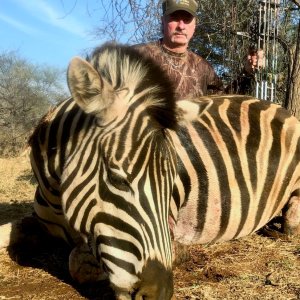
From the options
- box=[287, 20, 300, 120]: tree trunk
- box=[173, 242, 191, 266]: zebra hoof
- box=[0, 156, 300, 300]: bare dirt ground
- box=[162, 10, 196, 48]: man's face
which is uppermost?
box=[162, 10, 196, 48]: man's face

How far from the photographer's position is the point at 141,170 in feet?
6.72

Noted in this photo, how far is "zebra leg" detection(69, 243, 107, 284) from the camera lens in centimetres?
261

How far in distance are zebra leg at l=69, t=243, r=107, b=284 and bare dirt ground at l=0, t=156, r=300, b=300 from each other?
6 centimetres

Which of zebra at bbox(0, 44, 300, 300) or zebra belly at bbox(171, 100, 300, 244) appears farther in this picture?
zebra belly at bbox(171, 100, 300, 244)

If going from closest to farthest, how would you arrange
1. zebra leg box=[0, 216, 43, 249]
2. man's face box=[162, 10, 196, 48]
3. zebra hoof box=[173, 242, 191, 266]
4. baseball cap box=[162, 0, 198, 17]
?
zebra hoof box=[173, 242, 191, 266]
zebra leg box=[0, 216, 43, 249]
baseball cap box=[162, 0, 198, 17]
man's face box=[162, 10, 196, 48]

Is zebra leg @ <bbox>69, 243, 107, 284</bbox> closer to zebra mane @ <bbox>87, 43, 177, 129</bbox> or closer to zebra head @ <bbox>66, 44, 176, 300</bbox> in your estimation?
zebra head @ <bbox>66, 44, 176, 300</bbox>

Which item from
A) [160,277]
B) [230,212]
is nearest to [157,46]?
[230,212]

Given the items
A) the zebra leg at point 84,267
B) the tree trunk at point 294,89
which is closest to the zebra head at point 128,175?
the zebra leg at point 84,267

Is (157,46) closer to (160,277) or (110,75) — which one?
(110,75)

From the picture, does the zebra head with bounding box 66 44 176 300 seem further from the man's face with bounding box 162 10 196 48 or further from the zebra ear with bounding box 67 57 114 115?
the man's face with bounding box 162 10 196 48

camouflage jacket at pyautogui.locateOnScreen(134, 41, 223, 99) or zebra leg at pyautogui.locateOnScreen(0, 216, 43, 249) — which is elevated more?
camouflage jacket at pyautogui.locateOnScreen(134, 41, 223, 99)

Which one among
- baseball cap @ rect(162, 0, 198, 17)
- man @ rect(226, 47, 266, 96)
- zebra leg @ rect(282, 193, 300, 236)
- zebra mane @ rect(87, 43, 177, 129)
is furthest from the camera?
man @ rect(226, 47, 266, 96)

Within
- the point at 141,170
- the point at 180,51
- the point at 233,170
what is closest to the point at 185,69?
the point at 180,51

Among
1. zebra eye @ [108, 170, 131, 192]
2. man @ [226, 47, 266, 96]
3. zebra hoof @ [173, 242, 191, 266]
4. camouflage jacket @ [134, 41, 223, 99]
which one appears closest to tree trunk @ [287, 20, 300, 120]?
man @ [226, 47, 266, 96]
